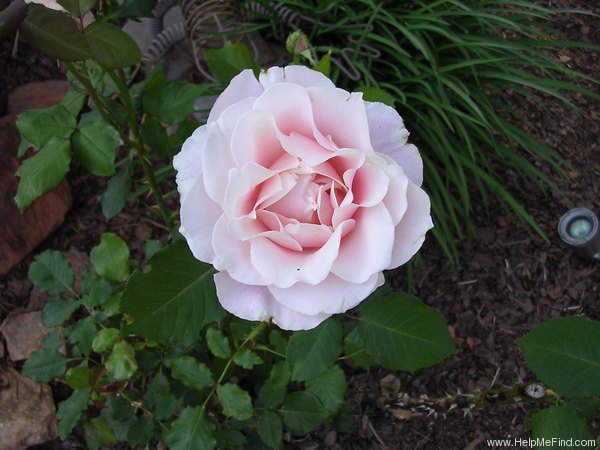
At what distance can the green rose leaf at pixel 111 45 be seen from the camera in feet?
2.38

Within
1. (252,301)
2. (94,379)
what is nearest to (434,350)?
(252,301)

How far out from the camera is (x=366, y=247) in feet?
2.17

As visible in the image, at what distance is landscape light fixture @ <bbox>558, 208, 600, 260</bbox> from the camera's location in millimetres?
1710

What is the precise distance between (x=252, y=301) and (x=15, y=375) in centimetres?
122

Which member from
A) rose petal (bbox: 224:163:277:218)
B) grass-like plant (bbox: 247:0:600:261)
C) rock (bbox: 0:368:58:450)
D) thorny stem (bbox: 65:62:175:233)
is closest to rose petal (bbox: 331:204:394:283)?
rose petal (bbox: 224:163:277:218)

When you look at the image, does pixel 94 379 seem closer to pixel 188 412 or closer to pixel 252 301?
pixel 188 412

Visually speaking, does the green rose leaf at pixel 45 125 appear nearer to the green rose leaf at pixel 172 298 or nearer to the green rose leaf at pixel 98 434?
the green rose leaf at pixel 172 298

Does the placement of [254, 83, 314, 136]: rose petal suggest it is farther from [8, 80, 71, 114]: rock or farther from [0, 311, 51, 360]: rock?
[8, 80, 71, 114]: rock

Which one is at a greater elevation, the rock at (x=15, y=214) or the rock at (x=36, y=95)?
the rock at (x=36, y=95)

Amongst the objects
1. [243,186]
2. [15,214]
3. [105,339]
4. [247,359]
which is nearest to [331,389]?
[247,359]

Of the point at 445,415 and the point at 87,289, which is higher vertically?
the point at 87,289

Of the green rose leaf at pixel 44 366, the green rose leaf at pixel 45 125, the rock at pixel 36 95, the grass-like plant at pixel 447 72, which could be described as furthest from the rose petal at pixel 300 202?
the rock at pixel 36 95

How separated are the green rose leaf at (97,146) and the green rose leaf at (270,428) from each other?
586 mm

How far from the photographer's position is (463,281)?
182 cm
